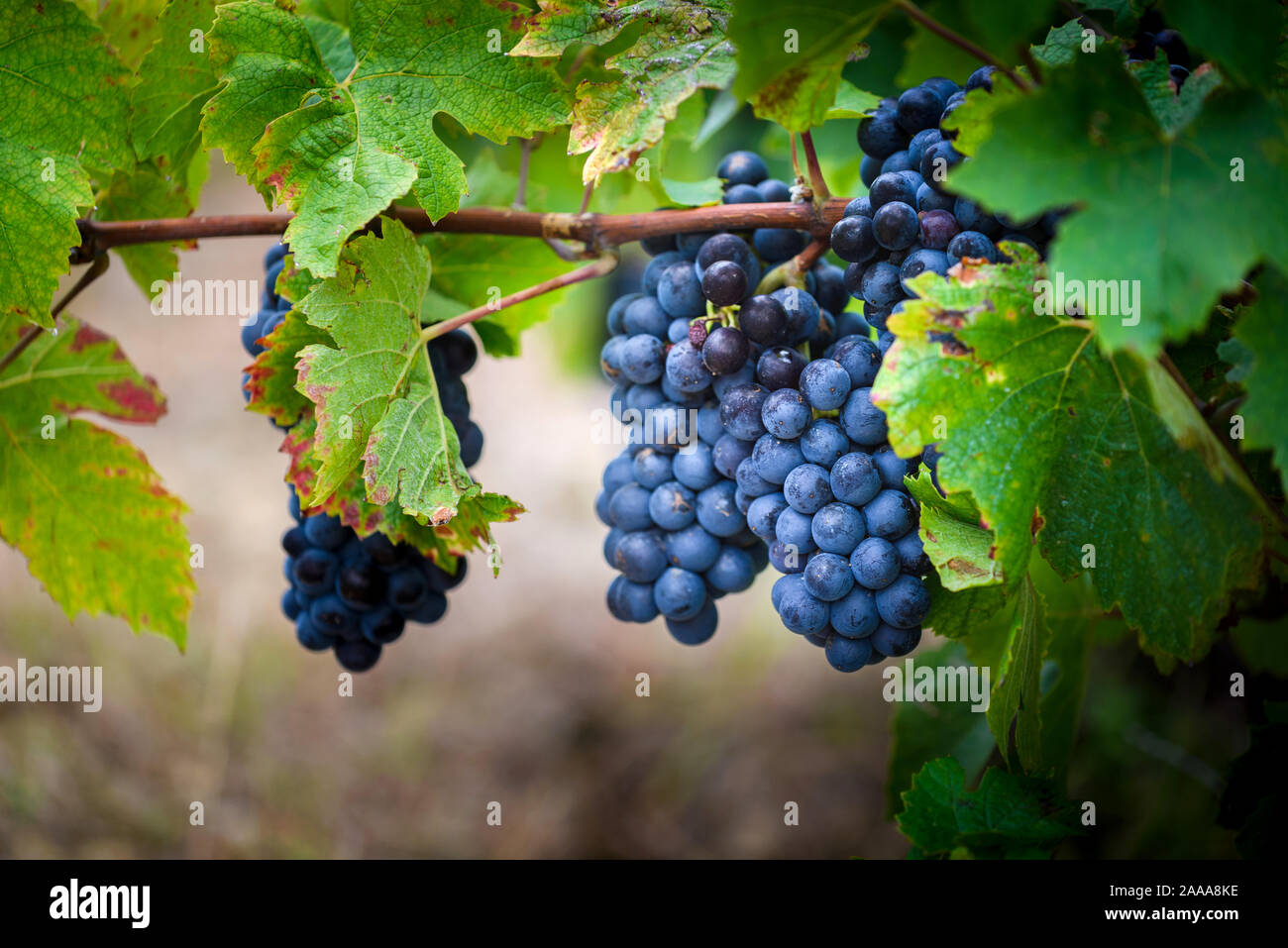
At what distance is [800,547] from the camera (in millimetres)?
939

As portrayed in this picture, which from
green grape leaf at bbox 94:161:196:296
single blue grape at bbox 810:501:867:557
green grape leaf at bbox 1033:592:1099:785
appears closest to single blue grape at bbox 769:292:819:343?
single blue grape at bbox 810:501:867:557

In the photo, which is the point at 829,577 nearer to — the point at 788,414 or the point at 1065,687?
the point at 788,414

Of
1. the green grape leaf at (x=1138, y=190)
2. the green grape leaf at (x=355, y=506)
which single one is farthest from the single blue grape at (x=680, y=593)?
the green grape leaf at (x=1138, y=190)

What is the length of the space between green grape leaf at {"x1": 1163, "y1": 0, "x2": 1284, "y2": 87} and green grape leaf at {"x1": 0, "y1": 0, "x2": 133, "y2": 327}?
41.4 inches

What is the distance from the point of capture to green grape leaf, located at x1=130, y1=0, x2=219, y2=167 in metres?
1.00

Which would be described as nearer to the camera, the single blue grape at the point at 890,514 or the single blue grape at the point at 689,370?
the single blue grape at the point at 890,514

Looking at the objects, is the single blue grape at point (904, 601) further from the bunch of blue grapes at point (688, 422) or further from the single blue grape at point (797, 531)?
the bunch of blue grapes at point (688, 422)

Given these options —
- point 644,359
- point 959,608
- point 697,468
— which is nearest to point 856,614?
point 959,608

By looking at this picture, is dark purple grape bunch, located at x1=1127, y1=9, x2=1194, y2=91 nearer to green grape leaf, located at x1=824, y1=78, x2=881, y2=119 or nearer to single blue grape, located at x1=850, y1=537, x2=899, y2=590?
green grape leaf, located at x1=824, y1=78, x2=881, y2=119

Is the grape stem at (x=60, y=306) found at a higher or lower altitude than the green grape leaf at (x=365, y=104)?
lower

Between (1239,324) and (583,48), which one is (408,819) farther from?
(1239,324)

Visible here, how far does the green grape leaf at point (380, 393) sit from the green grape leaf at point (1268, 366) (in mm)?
679

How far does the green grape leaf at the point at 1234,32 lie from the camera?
24.3 inches

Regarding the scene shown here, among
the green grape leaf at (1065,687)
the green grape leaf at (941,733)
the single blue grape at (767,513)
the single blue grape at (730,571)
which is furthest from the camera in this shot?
the green grape leaf at (941,733)
